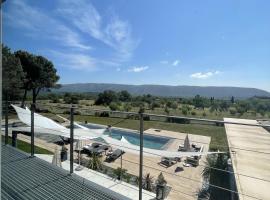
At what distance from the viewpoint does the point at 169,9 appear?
8.00 m

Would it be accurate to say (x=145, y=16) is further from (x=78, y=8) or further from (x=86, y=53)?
(x=86, y=53)

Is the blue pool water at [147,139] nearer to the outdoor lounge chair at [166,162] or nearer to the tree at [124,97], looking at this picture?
the outdoor lounge chair at [166,162]

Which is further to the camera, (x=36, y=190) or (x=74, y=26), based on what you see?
(x=74, y=26)

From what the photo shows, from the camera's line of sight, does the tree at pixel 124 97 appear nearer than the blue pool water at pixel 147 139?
No

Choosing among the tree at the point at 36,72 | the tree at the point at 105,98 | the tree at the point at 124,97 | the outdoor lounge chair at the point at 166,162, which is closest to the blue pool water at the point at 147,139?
the outdoor lounge chair at the point at 166,162

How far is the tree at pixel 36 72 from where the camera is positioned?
893 inches

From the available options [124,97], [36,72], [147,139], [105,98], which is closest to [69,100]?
[105,98]

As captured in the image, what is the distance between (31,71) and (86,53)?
5800 millimetres

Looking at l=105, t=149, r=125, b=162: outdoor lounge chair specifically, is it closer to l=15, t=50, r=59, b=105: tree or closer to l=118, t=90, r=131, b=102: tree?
l=15, t=50, r=59, b=105: tree

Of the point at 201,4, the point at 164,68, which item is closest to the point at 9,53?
the point at 201,4

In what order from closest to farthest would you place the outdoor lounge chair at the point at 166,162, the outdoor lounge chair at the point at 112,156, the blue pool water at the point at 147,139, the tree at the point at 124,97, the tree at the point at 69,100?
the outdoor lounge chair at the point at 166,162, the outdoor lounge chair at the point at 112,156, the blue pool water at the point at 147,139, the tree at the point at 69,100, the tree at the point at 124,97

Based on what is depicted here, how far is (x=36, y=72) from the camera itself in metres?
23.7

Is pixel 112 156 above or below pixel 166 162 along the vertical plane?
above

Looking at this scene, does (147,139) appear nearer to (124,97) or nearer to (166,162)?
(166,162)
